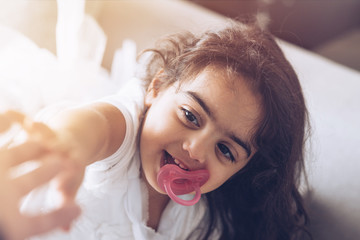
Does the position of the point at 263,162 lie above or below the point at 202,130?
below

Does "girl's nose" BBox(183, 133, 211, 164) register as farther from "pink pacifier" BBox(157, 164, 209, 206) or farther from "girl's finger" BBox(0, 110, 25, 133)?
"girl's finger" BBox(0, 110, 25, 133)

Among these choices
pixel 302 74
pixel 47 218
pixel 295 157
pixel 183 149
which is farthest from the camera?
pixel 302 74

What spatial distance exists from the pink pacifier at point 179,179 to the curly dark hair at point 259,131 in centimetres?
11

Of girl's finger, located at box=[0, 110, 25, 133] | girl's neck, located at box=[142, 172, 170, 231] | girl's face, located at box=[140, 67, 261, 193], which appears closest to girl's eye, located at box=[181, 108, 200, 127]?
girl's face, located at box=[140, 67, 261, 193]

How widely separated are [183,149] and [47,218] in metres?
0.27

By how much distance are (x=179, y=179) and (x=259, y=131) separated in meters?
0.15

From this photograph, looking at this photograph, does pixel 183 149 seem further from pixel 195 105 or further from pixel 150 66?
pixel 150 66

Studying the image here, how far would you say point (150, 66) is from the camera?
0.75 meters

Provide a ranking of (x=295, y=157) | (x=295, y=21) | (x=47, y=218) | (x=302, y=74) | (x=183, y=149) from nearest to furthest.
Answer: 1. (x=47, y=218)
2. (x=183, y=149)
3. (x=295, y=157)
4. (x=302, y=74)
5. (x=295, y=21)

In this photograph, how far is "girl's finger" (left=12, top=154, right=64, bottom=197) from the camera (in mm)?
300

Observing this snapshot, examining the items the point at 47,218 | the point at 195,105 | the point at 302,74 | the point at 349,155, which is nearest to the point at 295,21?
the point at 302,74

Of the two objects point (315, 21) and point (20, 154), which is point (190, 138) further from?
point (315, 21)

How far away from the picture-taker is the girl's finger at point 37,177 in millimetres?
300

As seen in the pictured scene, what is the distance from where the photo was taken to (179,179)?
58 centimetres
